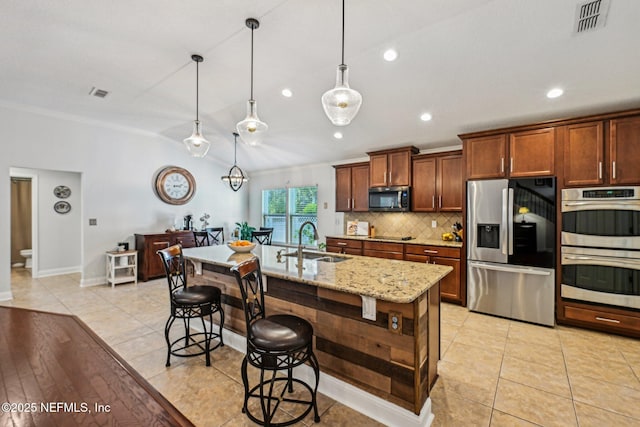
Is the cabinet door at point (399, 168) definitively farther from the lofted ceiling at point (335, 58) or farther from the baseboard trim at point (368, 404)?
the baseboard trim at point (368, 404)

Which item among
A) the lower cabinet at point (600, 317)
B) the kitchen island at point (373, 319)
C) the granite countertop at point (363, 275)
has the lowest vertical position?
the lower cabinet at point (600, 317)

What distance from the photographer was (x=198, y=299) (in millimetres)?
2506

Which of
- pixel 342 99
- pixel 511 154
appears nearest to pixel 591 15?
pixel 511 154

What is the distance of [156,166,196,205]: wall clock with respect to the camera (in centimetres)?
602

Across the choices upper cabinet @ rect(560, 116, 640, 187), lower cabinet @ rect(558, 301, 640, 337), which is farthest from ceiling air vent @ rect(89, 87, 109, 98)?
lower cabinet @ rect(558, 301, 640, 337)

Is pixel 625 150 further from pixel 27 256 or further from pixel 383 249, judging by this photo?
pixel 27 256

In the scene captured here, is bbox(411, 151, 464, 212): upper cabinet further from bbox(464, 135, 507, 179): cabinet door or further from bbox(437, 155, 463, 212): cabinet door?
bbox(464, 135, 507, 179): cabinet door

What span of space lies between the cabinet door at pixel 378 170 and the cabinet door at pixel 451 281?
5.24ft

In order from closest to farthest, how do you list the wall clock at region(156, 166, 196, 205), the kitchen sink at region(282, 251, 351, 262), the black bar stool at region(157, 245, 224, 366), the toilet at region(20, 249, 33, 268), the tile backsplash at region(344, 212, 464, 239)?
the black bar stool at region(157, 245, 224, 366) → the kitchen sink at region(282, 251, 351, 262) → the tile backsplash at region(344, 212, 464, 239) → the wall clock at region(156, 166, 196, 205) → the toilet at region(20, 249, 33, 268)

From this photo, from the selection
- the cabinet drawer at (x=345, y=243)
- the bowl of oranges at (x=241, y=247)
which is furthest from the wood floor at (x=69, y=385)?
the cabinet drawer at (x=345, y=243)

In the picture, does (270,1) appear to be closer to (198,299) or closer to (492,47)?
(492,47)

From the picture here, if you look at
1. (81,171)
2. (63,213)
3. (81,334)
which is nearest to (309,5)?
(81,334)

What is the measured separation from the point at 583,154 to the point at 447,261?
200 centimetres

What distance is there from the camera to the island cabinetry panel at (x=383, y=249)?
448 centimetres
